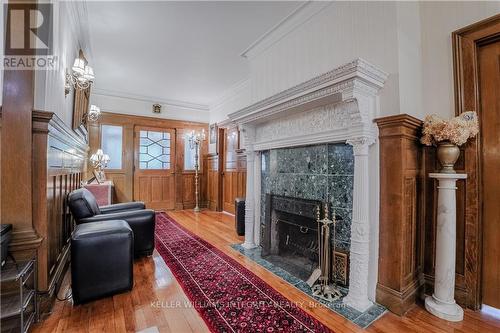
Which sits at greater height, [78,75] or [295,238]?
[78,75]

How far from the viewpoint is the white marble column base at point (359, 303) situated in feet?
6.10

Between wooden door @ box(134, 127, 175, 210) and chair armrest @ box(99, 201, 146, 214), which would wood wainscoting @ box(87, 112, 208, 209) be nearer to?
wooden door @ box(134, 127, 175, 210)

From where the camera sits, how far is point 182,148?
6.28m

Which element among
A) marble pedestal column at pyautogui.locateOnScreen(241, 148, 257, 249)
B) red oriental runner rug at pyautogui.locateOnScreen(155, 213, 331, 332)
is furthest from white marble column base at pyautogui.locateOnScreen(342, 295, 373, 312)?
marble pedestal column at pyautogui.locateOnScreen(241, 148, 257, 249)

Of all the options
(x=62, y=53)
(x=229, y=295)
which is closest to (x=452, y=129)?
(x=229, y=295)

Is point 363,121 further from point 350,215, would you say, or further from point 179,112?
point 179,112

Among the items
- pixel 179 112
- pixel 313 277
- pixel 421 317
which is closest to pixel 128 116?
pixel 179 112

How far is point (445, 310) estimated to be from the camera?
177cm

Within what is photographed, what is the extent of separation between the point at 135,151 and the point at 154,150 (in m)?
0.46

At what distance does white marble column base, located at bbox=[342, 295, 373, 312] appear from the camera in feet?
6.10

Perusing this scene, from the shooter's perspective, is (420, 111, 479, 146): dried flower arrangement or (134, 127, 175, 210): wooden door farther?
(134, 127, 175, 210): wooden door

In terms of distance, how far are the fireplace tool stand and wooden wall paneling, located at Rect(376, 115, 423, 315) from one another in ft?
1.25

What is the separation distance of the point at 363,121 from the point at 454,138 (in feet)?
2.16
